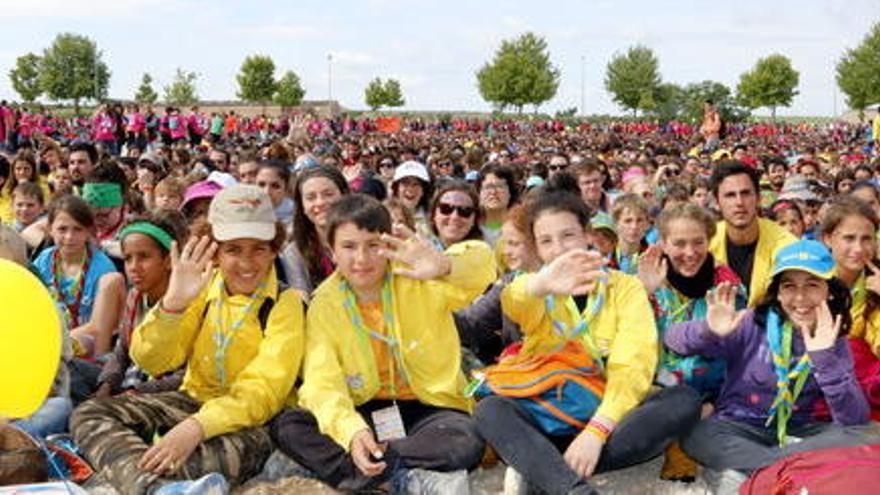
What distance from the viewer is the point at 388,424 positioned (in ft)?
13.1

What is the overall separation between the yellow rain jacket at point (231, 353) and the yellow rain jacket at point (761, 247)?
2.69m

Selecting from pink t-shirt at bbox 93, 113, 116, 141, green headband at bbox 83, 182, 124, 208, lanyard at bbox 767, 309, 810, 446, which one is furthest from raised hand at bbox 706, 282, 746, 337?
pink t-shirt at bbox 93, 113, 116, 141

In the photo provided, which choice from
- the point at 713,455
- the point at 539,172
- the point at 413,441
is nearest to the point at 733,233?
the point at 713,455

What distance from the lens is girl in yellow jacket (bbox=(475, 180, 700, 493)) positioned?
11.8ft

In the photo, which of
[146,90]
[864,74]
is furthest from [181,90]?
[864,74]

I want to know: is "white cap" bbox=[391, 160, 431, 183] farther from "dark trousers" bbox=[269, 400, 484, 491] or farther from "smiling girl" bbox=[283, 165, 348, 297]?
"dark trousers" bbox=[269, 400, 484, 491]

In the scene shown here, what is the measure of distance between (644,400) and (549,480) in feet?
2.04

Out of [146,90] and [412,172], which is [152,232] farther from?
[146,90]

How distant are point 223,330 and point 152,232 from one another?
0.86m

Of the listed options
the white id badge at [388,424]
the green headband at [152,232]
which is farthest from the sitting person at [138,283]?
the white id badge at [388,424]

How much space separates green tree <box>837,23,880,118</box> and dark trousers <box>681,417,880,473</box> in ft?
206

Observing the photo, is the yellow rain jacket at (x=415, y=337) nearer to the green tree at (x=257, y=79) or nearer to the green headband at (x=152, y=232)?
the green headband at (x=152, y=232)

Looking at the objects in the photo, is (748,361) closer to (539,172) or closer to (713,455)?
(713,455)

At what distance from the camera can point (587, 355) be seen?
403 cm
